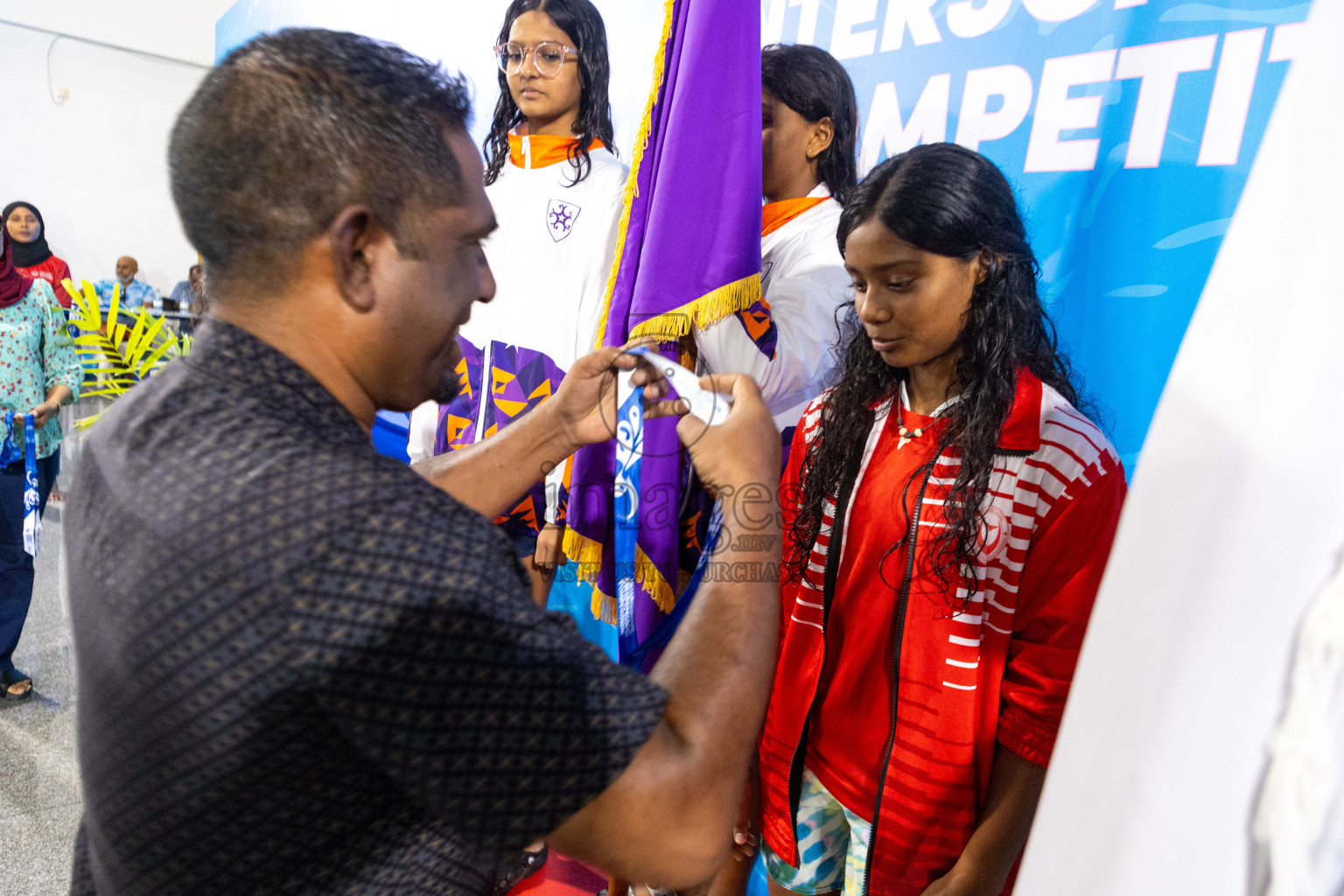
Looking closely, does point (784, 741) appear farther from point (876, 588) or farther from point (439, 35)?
point (439, 35)

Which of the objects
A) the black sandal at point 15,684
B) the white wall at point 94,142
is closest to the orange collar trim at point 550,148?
the black sandal at point 15,684

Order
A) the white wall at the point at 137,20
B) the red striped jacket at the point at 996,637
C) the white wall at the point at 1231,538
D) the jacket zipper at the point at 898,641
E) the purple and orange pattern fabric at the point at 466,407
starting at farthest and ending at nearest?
the white wall at the point at 137,20 → the purple and orange pattern fabric at the point at 466,407 → the jacket zipper at the point at 898,641 → the red striped jacket at the point at 996,637 → the white wall at the point at 1231,538

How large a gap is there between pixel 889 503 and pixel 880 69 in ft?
4.03

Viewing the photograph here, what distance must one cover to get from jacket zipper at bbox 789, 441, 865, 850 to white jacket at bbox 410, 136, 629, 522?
931mm

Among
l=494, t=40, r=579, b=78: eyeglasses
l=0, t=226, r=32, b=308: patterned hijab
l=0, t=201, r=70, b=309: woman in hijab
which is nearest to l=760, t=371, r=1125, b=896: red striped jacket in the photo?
l=494, t=40, r=579, b=78: eyeglasses

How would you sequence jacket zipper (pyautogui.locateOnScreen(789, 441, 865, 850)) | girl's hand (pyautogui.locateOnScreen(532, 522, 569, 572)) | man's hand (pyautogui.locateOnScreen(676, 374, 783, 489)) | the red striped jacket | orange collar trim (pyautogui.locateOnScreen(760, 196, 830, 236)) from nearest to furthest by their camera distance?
man's hand (pyautogui.locateOnScreen(676, 374, 783, 489))
the red striped jacket
jacket zipper (pyautogui.locateOnScreen(789, 441, 865, 850))
orange collar trim (pyautogui.locateOnScreen(760, 196, 830, 236))
girl's hand (pyautogui.locateOnScreen(532, 522, 569, 572))

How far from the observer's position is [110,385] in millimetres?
3711

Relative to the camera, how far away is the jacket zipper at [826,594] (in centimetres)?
133

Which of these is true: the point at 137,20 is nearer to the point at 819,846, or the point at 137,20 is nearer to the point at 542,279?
the point at 542,279

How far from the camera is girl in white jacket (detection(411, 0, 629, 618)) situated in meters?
2.12

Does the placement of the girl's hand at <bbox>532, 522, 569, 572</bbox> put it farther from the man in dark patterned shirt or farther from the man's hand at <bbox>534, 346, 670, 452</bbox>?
the man in dark patterned shirt

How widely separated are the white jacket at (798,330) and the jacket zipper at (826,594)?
1.26ft

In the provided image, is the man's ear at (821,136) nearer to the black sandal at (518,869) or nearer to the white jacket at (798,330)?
the white jacket at (798,330)

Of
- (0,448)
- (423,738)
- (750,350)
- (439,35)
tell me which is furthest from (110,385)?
(423,738)
